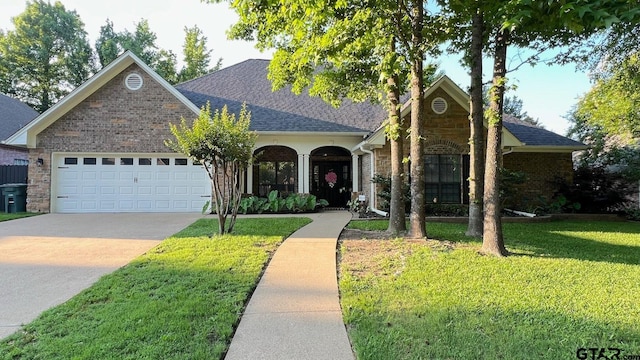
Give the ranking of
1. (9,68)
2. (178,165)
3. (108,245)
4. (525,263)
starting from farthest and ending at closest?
(9,68) → (178,165) → (108,245) → (525,263)

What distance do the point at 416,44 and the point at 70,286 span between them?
7356 millimetres

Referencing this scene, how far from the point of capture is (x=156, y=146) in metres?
12.9

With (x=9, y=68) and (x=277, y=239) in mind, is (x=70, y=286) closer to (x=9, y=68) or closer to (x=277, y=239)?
(x=277, y=239)

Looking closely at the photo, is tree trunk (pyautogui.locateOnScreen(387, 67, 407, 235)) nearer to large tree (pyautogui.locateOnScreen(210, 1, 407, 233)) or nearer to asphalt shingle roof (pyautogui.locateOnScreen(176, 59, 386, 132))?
large tree (pyautogui.locateOnScreen(210, 1, 407, 233))

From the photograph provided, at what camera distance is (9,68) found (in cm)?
2978

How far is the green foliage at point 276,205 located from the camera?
41.5ft

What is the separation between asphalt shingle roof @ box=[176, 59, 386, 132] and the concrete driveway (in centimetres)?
518

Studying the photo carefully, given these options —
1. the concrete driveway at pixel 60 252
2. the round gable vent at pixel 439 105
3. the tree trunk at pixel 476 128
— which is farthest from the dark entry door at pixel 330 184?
the tree trunk at pixel 476 128

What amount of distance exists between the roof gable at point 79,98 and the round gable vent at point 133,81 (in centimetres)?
33

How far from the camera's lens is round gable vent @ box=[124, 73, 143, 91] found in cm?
1295

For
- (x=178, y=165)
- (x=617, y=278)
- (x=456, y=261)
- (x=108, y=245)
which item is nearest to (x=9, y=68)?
(x=178, y=165)

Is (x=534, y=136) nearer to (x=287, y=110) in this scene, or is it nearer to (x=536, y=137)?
(x=536, y=137)

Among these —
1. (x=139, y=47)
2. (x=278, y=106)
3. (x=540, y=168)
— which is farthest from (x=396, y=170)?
(x=139, y=47)

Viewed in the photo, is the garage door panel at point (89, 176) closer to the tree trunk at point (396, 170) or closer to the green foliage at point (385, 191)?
the green foliage at point (385, 191)
